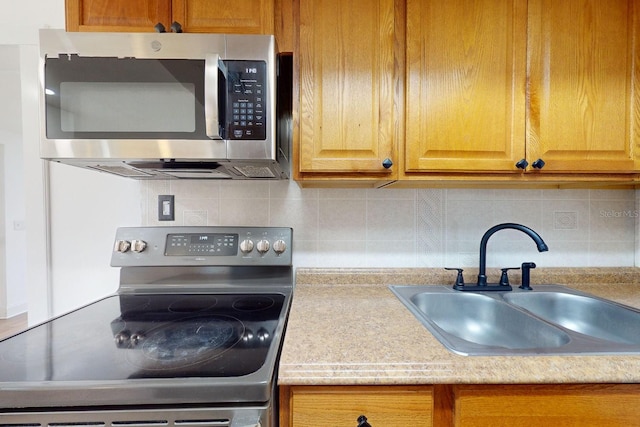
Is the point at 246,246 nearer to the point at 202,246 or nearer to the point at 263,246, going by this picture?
the point at 263,246

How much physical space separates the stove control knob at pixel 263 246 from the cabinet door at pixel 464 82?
2.01ft

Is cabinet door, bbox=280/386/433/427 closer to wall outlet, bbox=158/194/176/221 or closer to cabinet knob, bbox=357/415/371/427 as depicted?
cabinet knob, bbox=357/415/371/427

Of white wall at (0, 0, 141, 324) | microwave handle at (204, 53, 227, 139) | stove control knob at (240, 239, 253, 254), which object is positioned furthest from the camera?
white wall at (0, 0, 141, 324)

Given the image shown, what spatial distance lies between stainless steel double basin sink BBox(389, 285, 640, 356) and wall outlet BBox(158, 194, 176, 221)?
3.27 ft

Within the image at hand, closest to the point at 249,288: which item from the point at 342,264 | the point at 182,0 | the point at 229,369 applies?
the point at 342,264

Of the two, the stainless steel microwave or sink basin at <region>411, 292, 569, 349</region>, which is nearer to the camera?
the stainless steel microwave

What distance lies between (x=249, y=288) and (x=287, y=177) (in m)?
0.48

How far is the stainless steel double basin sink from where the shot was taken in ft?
3.26

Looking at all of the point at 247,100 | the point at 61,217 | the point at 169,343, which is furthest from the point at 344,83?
the point at 61,217

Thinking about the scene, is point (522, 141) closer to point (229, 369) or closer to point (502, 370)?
point (502, 370)

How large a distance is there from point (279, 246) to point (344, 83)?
0.65 m

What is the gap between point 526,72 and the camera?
39.8 inches

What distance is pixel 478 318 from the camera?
3.80 feet

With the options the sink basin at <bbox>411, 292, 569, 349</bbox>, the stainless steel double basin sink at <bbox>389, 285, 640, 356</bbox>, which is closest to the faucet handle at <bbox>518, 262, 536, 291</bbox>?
the stainless steel double basin sink at <bbox>389, 285, 640, 356</bbox>
